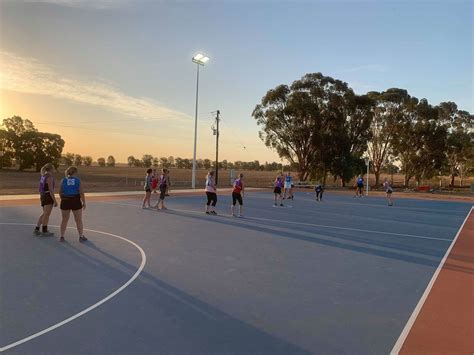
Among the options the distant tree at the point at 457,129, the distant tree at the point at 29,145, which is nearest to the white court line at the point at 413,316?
the distant tree at the point at 457,129

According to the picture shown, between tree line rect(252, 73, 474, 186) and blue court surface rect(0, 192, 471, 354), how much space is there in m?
35.2

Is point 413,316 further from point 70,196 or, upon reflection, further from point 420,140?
point 420,140

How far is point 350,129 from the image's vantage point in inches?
1911

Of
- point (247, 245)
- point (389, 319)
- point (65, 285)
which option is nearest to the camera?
point (389, 319)

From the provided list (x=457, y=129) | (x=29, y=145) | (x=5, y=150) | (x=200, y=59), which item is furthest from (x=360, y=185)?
(x=5, y=150)

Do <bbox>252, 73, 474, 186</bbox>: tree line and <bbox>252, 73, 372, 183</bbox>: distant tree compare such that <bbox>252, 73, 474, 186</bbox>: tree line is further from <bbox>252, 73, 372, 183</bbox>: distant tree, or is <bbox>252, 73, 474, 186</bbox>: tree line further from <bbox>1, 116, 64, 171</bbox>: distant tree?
<bbox>1, 116, 64, 171</bbox>: distant tree

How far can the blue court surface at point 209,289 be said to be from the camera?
4191mm

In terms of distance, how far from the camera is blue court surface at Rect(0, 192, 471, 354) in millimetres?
4191

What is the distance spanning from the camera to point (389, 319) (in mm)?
4887

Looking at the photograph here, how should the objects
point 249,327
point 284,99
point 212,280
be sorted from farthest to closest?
point 284,99 < point 212,280 < point 249,327

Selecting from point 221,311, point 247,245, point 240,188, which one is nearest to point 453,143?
point 240,188

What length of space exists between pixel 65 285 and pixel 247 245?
4.50 m

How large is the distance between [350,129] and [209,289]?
150 feet

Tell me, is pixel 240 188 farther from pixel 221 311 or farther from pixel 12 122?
pixel 12 122
